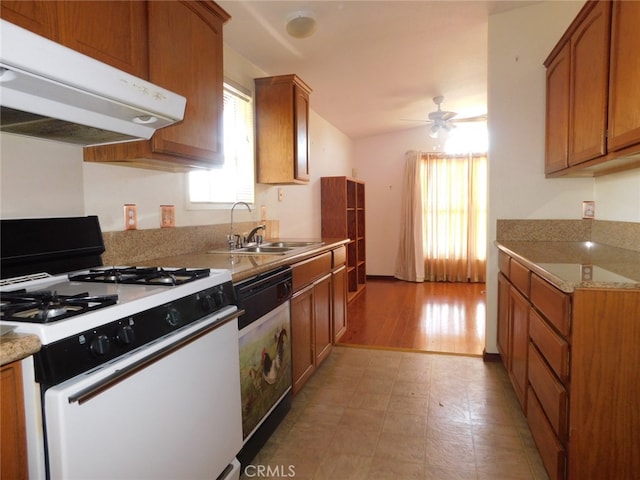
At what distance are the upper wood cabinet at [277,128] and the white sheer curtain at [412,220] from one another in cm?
374

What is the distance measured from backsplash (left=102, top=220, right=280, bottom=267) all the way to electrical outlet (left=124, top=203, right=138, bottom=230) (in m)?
0.04

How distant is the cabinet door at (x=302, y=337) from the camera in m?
2.28

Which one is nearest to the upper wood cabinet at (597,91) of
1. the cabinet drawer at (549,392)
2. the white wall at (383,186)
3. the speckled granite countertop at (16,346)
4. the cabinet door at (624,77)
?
the cabinet door at (624,77)

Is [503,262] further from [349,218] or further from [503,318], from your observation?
[349,218]

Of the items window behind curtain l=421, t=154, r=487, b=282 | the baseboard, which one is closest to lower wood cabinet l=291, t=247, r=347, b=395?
the baseboard

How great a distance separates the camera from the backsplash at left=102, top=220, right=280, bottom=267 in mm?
1815

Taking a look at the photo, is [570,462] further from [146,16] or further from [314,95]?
[314,95]

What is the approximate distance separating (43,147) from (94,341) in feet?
3.18

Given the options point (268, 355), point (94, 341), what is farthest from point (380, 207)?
point (94, 341)

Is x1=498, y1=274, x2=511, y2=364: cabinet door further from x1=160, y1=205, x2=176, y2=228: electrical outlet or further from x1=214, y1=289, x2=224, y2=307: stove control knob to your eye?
x1=160, y1=205, x2=176, y2=228: electrical outlet

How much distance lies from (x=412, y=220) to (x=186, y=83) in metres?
5.17

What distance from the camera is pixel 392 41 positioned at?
3.07 metres

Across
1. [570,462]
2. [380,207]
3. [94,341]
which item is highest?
[380,207]

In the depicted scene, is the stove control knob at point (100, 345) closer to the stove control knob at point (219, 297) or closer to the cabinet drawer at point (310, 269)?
the stove control knob at point (219, 297)
